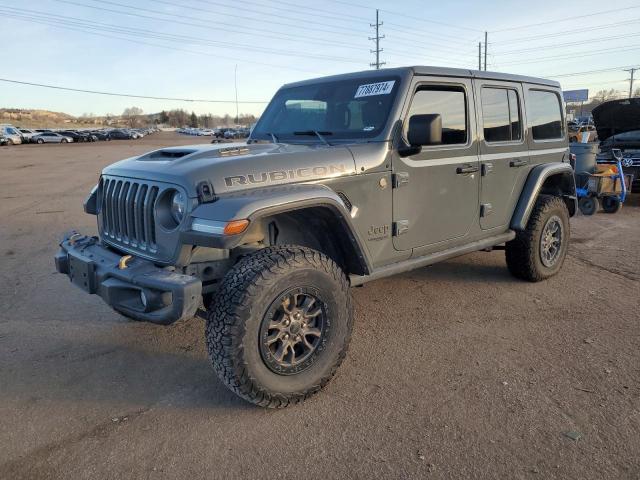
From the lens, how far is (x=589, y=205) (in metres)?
9.62

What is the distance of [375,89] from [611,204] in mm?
7734

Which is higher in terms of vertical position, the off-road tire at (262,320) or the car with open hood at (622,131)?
the car with open hood at (622,131)

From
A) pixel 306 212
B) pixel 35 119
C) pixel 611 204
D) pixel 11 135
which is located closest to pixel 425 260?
pixel 306 212

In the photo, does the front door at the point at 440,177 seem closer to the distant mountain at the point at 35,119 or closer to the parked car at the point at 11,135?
the parked car at the point at 11,135

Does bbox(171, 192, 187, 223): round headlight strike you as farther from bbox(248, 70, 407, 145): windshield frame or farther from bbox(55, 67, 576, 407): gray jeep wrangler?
bbox(248, 70, 407, 145): windshield frame

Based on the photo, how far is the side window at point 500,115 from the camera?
4.60 metres

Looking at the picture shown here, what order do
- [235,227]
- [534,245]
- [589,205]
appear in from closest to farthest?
[235,227] → [534,245] → [589,205]

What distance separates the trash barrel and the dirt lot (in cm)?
462

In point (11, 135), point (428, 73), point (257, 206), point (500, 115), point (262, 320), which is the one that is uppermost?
point (11, 135)

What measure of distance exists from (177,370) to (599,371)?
9.51 feet

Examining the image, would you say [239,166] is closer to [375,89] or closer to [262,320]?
[262,320]

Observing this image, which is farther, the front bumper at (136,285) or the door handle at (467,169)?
the door handle at (467,169)

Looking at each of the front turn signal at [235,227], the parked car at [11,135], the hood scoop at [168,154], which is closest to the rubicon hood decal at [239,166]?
the hood scoop at [168,154]

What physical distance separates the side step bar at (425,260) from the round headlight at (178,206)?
1.31m
